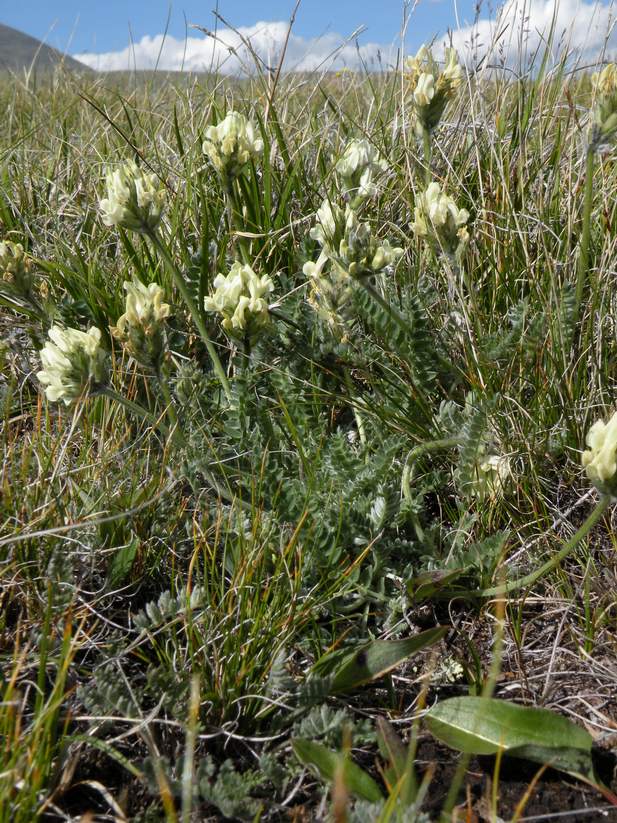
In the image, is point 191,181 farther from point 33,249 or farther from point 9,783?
point 9,783

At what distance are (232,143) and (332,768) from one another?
138cm

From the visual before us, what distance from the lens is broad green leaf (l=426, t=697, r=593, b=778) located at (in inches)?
46.6

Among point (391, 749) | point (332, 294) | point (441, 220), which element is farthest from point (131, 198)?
point (391, 749)

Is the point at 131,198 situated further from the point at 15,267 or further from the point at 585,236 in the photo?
the point at 585,236

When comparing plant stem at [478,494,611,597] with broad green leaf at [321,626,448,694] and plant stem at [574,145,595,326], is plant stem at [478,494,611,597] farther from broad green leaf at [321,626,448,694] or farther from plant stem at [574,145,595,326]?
plant stem at [574,145,595,326]

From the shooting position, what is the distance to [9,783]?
96 centimetres

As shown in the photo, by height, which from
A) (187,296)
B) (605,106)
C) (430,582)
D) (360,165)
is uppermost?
(605,106)

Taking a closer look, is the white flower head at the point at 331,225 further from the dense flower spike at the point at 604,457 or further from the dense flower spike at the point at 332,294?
the dense flower spike at the point at 604,457

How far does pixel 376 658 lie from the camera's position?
1.30 metres

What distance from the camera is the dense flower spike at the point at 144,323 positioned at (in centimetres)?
154

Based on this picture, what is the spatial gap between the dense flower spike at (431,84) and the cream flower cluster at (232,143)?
533 mm

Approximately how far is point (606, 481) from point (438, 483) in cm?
56

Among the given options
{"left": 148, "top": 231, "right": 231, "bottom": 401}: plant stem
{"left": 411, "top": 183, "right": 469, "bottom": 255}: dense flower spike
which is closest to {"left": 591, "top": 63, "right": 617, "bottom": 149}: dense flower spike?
{"left": 411, "top": 183, "right": 469, "bottom": 255}: dense flower spike

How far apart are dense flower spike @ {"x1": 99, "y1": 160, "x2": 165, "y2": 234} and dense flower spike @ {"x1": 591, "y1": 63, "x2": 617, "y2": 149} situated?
3.38 feet
